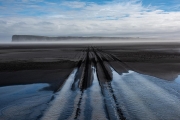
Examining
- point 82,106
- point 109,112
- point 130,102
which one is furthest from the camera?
point 130,102

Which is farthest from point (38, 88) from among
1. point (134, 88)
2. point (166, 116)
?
point (166, 116)

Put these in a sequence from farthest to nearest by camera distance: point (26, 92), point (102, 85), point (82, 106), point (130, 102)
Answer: point (102, 85) < point (26, 92) < point (130, 102) < point (82, 106)

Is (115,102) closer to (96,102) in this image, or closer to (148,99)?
(96,102)

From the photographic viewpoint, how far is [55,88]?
10.1m

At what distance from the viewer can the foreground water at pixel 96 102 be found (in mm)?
6215

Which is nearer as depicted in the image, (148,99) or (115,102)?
(115,102)

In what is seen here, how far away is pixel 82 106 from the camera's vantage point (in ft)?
22.9

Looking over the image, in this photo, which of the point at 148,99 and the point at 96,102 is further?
the point at 148,99

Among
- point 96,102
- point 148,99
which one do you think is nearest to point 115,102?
point 96,102

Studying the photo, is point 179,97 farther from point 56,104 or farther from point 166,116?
point 56,104

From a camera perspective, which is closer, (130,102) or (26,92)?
(130,102)

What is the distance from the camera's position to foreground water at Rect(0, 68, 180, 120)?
621 centimetres

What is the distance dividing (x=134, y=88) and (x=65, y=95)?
3393mm

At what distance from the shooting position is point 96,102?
7430 mm
